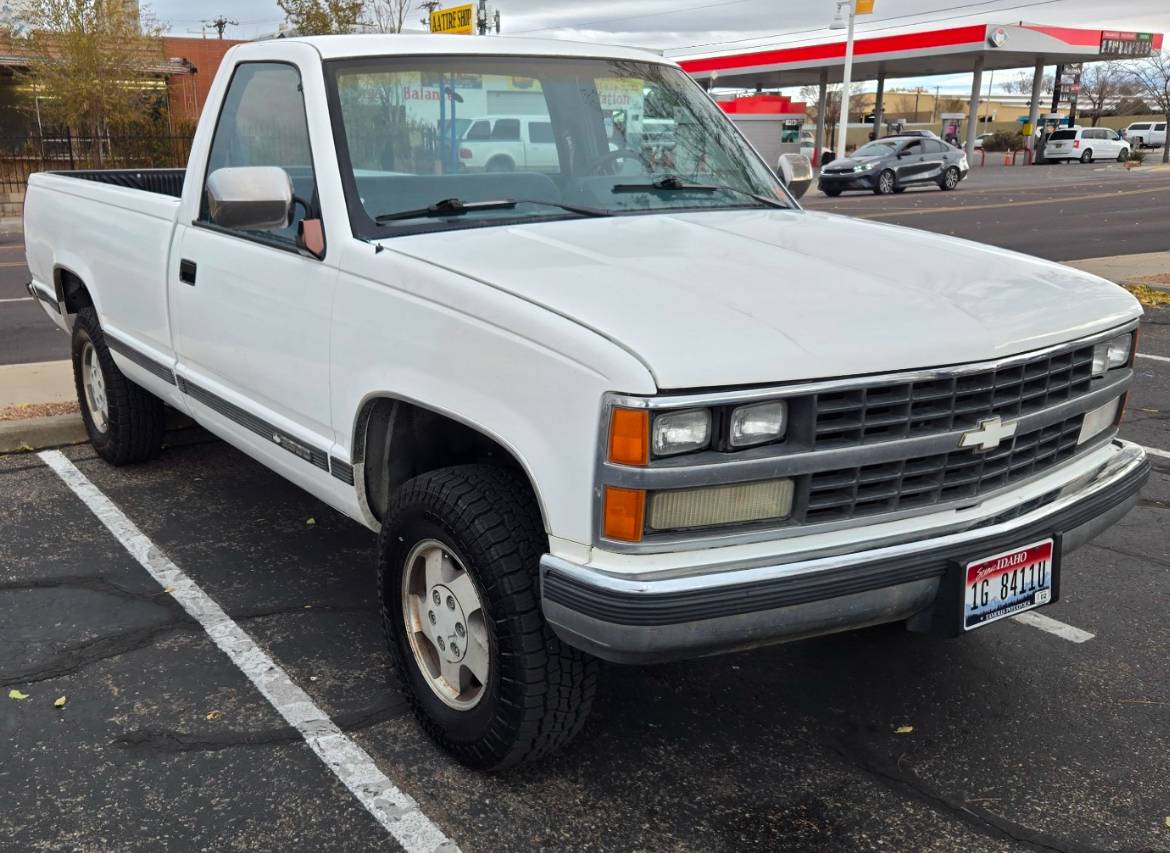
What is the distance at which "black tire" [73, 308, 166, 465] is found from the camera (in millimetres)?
5535

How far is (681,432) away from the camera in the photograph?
254cm

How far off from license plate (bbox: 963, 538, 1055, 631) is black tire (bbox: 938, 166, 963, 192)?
30.0m

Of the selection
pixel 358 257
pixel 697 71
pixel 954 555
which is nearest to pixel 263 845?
pixel 358 257

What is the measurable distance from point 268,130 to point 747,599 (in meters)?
2.61

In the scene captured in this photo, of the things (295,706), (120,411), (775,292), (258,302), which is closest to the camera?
(775,292)

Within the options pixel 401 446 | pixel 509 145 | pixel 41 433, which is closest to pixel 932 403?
pixel 401 446

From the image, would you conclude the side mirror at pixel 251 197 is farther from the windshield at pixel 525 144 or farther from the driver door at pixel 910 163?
the driver door at pixel 910 163

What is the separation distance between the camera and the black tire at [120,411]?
554cm

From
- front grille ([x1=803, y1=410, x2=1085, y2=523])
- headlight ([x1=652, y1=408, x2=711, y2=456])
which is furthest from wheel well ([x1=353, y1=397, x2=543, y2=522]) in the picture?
front grille ([x1=803, y1=410, x2=1085, y2=523])


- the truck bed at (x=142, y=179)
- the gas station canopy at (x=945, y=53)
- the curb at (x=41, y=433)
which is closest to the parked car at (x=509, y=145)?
the truck bed at (x=142, y=179)

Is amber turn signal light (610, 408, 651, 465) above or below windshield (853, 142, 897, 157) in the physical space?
above

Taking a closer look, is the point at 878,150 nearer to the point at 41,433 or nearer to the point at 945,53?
the point at 945,53

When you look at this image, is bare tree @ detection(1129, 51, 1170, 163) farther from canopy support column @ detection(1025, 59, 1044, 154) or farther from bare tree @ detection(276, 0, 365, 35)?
bare tree @ detection(276, 0, 365, 35)

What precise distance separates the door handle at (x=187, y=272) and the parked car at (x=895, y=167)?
26.4 m
